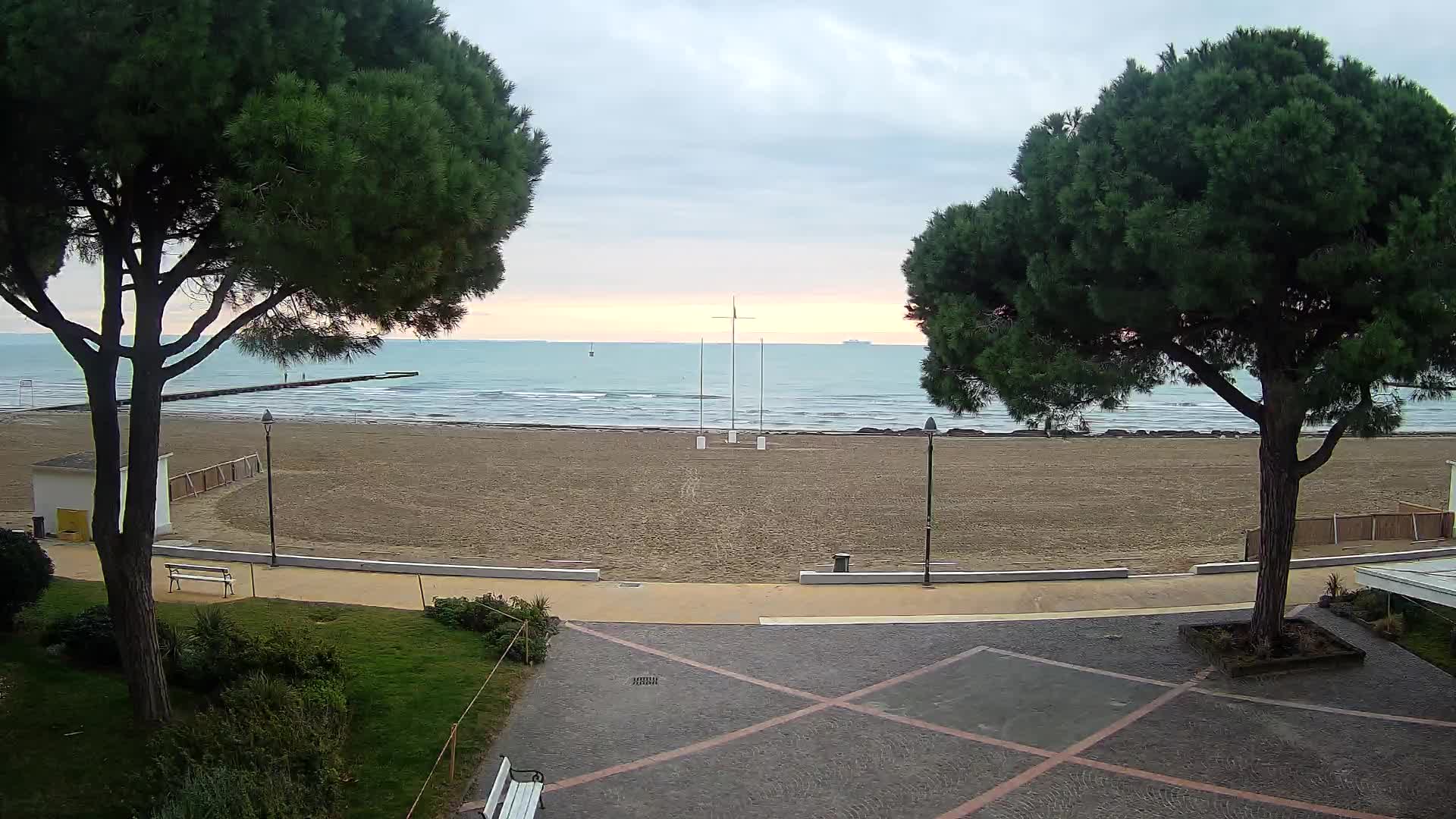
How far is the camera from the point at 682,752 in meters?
8.95

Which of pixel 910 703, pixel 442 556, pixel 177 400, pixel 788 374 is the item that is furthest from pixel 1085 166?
pixel 788 374

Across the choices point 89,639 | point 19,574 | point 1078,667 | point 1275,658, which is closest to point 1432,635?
point 1275,658

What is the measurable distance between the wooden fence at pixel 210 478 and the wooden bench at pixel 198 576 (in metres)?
11.0

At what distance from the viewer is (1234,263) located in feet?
29.9

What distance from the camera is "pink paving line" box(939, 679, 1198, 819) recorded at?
7.89 metres

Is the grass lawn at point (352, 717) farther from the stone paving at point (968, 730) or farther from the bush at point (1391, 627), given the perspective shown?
the bush at point (1391, 627)

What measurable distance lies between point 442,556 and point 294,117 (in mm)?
14405

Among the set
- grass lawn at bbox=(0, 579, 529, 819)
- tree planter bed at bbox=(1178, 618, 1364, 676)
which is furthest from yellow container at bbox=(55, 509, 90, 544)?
tree planter bed at bbox=(1178, 618, 1364, 676)

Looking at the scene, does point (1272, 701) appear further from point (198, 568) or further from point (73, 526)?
point (73, 526)

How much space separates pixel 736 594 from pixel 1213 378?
7.71 m

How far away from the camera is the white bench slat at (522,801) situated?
Result: 6.89 meters

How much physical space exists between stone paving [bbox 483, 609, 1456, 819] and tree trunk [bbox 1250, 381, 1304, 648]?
0.80m

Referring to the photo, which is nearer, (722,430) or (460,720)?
(460,720)

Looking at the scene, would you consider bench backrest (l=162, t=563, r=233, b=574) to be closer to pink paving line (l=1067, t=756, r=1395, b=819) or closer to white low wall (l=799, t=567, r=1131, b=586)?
white low wall (l=799, t=567, r=1131, b=586)
